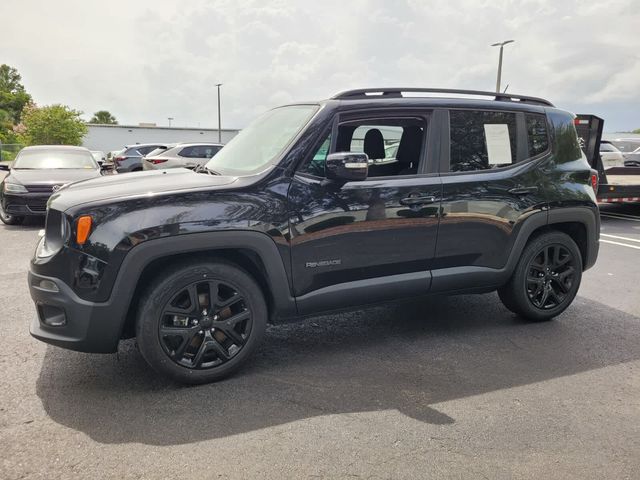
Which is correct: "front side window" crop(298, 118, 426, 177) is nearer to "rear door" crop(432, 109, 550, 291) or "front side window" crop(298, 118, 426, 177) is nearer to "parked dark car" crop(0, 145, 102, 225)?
"rear door" crop(432, 109, 550, 291)

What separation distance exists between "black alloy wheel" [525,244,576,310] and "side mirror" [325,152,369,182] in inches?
75.7

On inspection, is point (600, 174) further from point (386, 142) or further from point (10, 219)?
point (10, 219)

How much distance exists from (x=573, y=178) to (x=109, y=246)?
3.74m

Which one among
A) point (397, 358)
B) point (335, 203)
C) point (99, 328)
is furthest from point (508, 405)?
point (99, 328)

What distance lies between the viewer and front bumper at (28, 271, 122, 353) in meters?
3.02

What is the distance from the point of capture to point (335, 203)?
11.5 feet

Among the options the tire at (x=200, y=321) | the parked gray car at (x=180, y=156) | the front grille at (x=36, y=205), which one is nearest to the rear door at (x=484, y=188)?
the tire at (x=200, y=321)

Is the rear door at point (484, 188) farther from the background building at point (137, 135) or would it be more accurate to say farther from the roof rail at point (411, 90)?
the background building at point (137, 135)

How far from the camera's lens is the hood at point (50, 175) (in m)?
9.26

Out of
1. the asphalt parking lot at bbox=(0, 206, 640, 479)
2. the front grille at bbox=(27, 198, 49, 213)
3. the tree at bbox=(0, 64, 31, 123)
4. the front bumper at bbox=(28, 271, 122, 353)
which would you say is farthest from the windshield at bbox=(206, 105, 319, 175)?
the tree at bbox=(0, 64, 31, 123)

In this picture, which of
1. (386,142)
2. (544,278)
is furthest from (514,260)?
(386,142)

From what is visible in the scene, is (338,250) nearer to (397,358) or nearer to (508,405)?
(397,358)

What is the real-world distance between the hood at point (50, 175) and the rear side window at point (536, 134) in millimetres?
7243

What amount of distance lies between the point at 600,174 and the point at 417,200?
8.74 meters
